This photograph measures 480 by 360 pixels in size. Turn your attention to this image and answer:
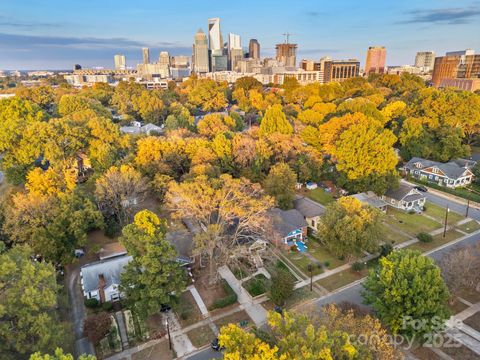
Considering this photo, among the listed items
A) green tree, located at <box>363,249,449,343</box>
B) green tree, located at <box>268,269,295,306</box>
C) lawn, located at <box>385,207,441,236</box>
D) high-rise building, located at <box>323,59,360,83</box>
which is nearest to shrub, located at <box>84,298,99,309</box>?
green tree, located at <box>268,269,295,306</box>

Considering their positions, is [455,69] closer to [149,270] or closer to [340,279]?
[340,279]

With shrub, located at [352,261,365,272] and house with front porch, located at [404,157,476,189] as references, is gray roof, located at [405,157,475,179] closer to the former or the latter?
house with front porch, located at [404,157,476,189]

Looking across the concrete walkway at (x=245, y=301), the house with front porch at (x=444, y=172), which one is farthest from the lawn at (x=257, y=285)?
the house with front porch at (x=444, y=172)

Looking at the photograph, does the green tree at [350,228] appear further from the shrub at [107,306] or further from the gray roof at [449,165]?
the gray roof at [449,165]

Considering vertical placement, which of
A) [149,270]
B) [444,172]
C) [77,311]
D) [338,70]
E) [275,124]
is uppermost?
[338,70]

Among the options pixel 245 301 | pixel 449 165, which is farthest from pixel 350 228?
pixel 449 165

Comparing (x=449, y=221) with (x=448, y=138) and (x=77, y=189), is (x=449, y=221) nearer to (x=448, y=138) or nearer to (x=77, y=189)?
(x=448, y=138)
